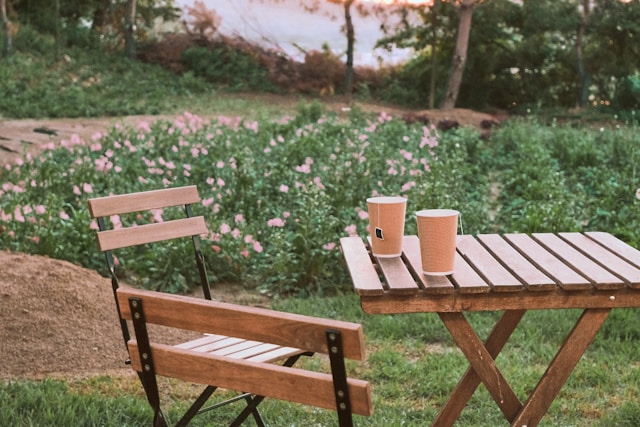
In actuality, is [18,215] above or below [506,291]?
below

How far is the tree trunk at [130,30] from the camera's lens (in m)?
19.3

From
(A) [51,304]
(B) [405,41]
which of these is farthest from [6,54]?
(A) [51,304]

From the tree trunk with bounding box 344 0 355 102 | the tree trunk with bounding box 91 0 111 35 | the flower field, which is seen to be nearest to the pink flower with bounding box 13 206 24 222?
the flower field

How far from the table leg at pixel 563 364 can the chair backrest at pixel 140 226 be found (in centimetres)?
143

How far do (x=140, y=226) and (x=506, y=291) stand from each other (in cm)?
154

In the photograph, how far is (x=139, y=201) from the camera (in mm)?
3566

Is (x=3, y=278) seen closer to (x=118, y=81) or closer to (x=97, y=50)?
(x=118, y=81)

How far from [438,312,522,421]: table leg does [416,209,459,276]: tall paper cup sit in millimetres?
142

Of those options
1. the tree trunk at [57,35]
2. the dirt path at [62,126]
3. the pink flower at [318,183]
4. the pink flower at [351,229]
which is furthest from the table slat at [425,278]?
the tree trunk at [57,35]

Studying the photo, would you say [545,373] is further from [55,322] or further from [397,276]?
[55,322]

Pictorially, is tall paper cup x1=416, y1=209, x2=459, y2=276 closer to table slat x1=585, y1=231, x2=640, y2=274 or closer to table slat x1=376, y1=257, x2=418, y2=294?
table slat x1=376, y1=257, x2=418, y2=294

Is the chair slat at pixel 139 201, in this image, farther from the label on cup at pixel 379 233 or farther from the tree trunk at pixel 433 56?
the tree trunk at pixel 433 56

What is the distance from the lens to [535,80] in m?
18.6

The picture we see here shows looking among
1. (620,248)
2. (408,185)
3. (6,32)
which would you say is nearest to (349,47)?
(6,32)
